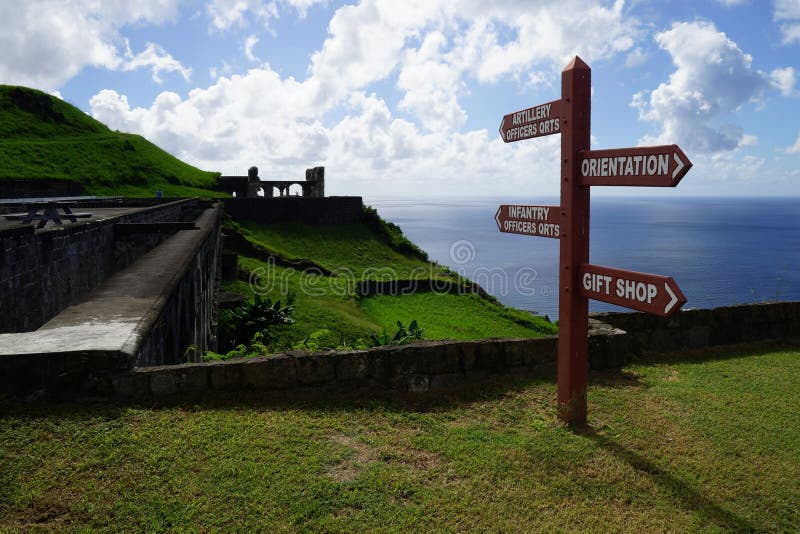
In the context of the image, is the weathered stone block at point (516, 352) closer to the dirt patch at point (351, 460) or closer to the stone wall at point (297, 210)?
the dirt patch at point (351, 460)

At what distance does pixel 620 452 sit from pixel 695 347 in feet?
13.8

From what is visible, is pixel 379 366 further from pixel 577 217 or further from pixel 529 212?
pixel 577 217

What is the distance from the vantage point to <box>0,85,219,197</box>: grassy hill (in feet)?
108

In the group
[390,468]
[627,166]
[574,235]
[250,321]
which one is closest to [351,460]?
[390,468]

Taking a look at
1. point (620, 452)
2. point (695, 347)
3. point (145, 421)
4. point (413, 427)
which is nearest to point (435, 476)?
point (413, 427)

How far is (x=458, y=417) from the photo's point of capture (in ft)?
16.2

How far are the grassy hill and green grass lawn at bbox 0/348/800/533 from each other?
31089 millimetres

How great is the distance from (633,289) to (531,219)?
1.27 m

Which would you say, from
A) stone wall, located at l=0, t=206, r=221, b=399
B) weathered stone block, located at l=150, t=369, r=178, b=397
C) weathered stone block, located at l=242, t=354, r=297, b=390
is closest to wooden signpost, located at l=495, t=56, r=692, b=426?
weathered stone block, located at l=242, t=354, r=297, b=390

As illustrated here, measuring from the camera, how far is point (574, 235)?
471 centimetres

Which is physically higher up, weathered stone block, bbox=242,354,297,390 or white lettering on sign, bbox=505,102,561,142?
white lettering on sign, bbox=505,102,561,142

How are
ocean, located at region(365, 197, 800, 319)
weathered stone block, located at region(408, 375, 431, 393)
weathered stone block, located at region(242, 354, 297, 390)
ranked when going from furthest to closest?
ocean, located at region(365, 197, 800, 319) < weathered stone block, located at region(408, 375, 431, 393) < weathered stone block, located at region(242, 354, 297, 390)

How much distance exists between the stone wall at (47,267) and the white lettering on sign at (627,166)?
16.7 feet

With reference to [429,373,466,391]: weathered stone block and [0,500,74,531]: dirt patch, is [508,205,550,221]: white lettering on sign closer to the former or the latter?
[429,373,466,391]: weathered stone block
